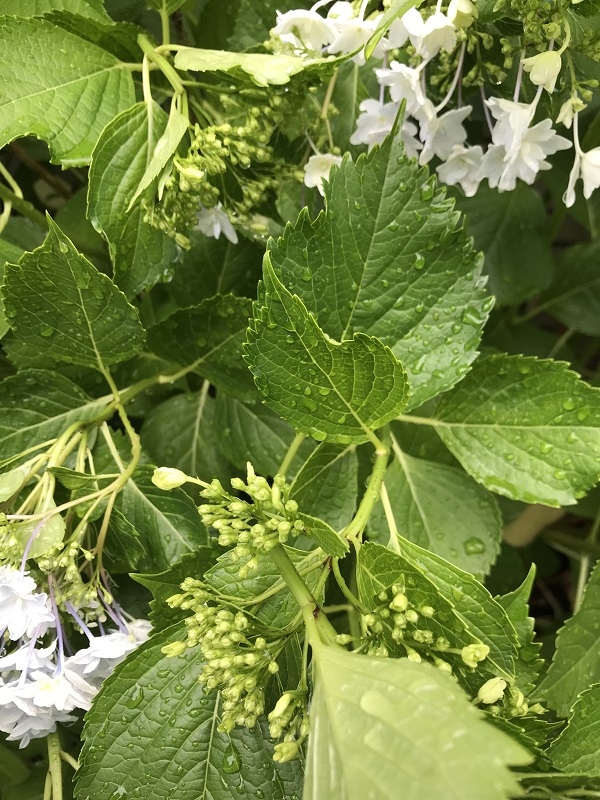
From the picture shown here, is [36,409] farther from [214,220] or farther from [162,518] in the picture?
[214,220]

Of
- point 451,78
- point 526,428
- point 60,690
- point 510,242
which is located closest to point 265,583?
point 60,690

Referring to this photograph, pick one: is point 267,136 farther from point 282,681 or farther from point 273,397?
point 282,681

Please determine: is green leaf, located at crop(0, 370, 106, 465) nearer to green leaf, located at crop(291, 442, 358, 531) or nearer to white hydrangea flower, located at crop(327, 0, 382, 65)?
green leaf, located at crop(291, 442, 358, 531)

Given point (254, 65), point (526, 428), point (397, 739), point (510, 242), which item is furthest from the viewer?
point (510, 242)

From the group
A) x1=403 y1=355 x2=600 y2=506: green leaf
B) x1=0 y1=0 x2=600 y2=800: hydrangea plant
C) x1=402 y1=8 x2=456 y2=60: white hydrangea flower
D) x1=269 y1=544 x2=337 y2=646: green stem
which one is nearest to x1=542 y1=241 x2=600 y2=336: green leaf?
x1=0 y1=0 x2=600 y2=800: hydrangea plant

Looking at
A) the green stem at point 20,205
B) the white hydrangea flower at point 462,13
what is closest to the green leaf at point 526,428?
the white hydrangea flower at point 462,13

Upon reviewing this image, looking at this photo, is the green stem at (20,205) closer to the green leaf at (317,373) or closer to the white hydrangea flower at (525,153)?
the green leaf at (317,373)

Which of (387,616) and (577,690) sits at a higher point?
(387,616)

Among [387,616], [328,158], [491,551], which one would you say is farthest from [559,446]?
[328,158]
